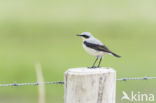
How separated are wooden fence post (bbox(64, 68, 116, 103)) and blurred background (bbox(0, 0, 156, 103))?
4943 mm

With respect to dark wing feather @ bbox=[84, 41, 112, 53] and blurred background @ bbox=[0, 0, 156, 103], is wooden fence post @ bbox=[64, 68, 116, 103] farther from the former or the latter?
blurred background @ bbox=[0, 0, 156, 103]

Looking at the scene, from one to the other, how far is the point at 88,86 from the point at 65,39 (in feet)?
35.1

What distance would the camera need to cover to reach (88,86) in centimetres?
510

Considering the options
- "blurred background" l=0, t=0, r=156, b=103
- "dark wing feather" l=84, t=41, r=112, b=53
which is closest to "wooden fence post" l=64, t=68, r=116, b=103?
"dark wing feather" l=84, t=41, r=112, b=53

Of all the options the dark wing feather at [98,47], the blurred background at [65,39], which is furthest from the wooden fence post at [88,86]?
the blurred background at [65,39]

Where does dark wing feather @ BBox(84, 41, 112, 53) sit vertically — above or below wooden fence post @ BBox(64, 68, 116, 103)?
above

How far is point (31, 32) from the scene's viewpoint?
1666 centimetres

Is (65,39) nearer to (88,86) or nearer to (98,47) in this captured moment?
(98,47)

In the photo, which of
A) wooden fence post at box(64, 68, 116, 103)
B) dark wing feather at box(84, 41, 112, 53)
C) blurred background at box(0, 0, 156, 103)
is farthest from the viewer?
blurred background at box(0, 0, 156, 103)

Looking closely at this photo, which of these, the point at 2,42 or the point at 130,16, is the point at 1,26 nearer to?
the point at 2,42

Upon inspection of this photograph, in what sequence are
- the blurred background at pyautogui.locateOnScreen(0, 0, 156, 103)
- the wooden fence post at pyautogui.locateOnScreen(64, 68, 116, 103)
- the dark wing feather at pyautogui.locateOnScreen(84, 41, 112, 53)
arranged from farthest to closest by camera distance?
the blurred background at pyautogui.locateOnScreen(0, 0, 156, 103) → the dark wing feather at pyautogui.locateOnScreen(84, 41, 112, 53) → the wooden fence post at pyautogui.locateOnScreen(64, 68, 116, 103)

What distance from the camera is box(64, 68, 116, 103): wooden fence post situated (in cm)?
511

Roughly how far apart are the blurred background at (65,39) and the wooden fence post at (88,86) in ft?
16.2

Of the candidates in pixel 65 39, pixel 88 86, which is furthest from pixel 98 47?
pixel 65 39
